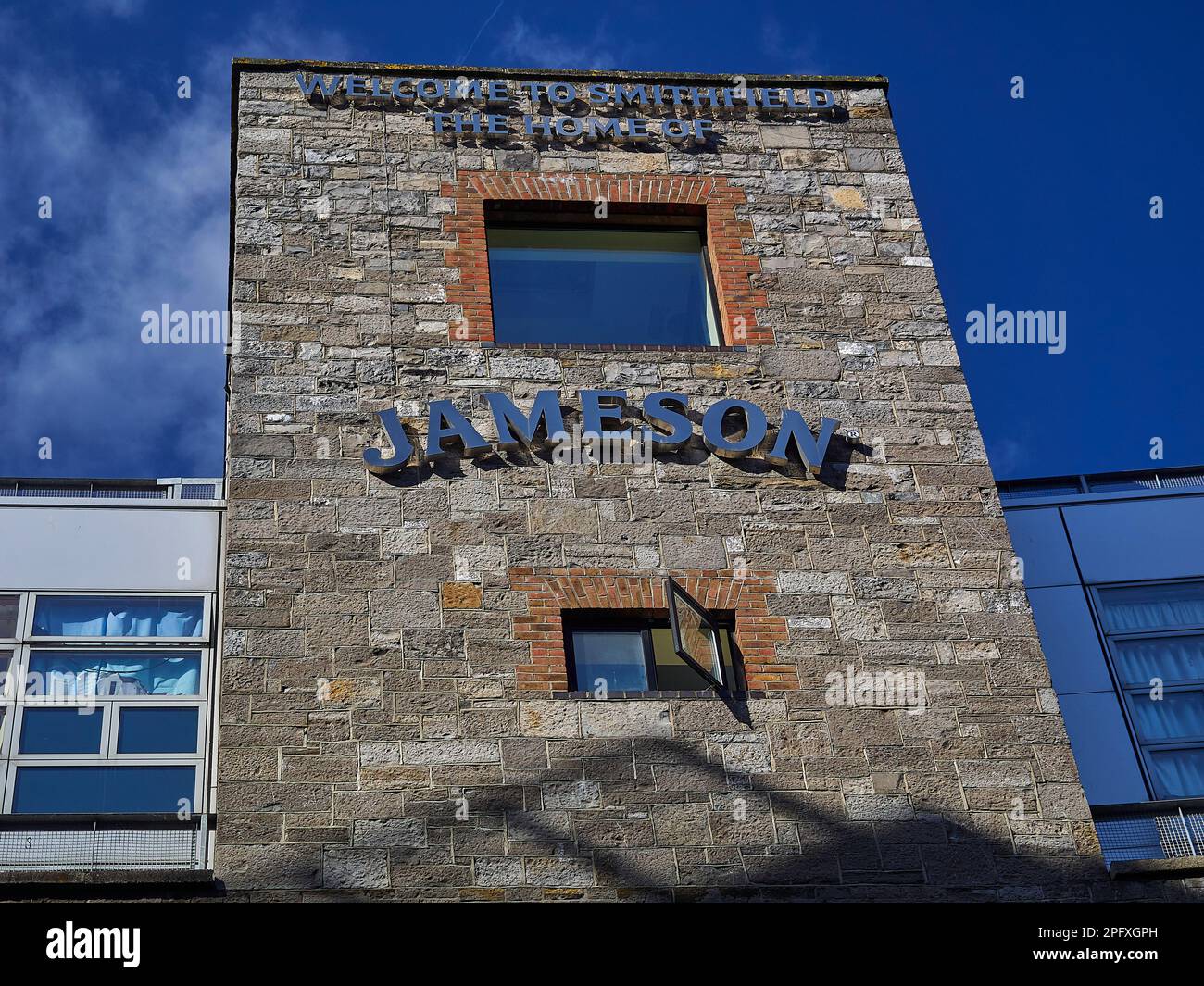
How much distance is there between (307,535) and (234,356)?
6.41 feet

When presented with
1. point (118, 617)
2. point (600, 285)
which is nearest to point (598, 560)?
point (600, 285)

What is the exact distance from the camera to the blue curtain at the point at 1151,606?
13.5 metres

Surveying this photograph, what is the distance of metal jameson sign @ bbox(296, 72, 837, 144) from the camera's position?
596 inches

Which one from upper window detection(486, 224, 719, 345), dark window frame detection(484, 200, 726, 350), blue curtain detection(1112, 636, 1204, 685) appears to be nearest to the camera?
blue curtain detection(1112, 636, 1204, 685)

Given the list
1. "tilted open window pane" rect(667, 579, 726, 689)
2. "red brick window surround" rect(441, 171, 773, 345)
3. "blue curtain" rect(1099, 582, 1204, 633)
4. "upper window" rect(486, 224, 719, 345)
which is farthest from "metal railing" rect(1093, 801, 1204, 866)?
"upper window" rect(486, 224, 719, 345)

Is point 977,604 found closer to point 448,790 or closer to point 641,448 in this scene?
point 641,448

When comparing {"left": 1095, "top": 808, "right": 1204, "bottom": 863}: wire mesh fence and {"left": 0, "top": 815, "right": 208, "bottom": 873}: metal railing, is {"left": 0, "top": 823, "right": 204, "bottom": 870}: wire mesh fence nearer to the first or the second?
{"left": 0, "top": 815, "right": 208, "bottom": 873}: metal railing

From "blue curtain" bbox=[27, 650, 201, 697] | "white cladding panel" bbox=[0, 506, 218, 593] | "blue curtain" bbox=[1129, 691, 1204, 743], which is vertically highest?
"white cladding panel" bbox=[0, 506, 218, 593]

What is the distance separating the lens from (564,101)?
15.4m

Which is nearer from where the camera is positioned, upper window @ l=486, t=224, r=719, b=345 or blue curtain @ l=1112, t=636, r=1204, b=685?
blue curtain @ l=1112, t=636, r=1204, b=685

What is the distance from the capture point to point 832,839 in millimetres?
10727

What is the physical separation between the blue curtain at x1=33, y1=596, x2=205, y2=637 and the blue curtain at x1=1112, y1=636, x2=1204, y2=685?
7.36m

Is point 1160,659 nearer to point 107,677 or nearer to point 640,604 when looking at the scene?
point 640,604

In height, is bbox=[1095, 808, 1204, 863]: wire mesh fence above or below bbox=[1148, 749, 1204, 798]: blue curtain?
below
